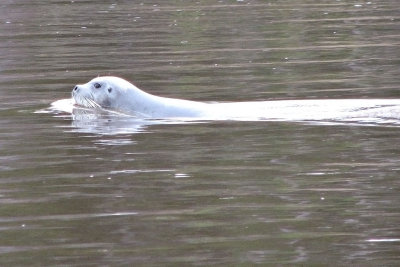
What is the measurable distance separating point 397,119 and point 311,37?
9.20 meters

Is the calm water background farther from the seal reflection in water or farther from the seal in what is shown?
the seal

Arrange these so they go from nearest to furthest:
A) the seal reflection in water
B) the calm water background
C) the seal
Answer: the calm water background → the seal reflection in water → the seal

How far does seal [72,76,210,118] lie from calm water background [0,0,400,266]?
0.52 meters

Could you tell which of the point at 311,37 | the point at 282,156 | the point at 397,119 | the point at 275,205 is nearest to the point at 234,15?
the point at 311,37

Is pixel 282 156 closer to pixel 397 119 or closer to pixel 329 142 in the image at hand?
A: pixel 329 142

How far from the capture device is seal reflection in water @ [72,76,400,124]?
37.4 ft

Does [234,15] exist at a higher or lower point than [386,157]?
lower

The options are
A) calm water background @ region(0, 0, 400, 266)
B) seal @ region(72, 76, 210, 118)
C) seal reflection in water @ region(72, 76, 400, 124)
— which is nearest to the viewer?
calm water background @ region(0, 0, 400, 266)

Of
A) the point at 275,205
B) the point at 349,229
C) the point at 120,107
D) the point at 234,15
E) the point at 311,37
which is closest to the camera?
the point at 349,229

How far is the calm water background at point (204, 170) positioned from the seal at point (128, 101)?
522mm

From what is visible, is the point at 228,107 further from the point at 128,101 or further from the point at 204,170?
the point at 204,170

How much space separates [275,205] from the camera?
7648 mm

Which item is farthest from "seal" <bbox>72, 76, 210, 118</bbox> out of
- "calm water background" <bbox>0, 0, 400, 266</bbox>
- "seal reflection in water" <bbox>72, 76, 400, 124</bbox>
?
"calm water background" <bbox>0, 0, 400, 266</bbox>

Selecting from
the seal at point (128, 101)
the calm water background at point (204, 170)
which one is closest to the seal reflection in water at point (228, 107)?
the seal at point (128, 101)
